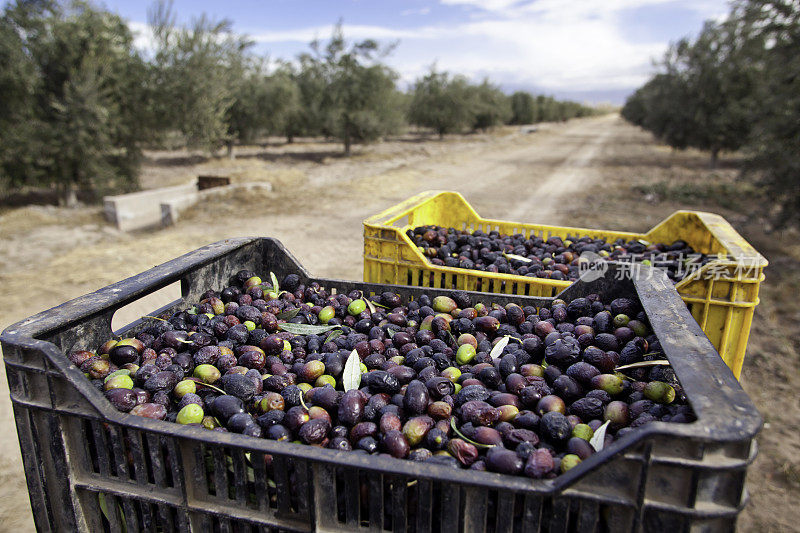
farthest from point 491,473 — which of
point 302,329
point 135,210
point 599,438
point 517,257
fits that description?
point 135,210

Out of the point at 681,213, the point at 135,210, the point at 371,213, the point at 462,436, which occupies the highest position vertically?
the point at 681,213

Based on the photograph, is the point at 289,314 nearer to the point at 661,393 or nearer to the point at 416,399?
the point at 416,399

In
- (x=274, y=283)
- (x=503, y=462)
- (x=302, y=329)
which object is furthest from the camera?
(x=274, y=283)

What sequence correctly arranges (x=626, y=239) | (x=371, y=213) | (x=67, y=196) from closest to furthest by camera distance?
(x=626, y=239), (x=371, y=213), (x=67, y=196)

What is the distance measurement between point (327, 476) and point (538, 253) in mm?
3296

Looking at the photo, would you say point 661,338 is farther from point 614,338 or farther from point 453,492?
Result: point 453,492

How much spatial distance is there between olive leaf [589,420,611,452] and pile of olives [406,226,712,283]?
1.98 meters

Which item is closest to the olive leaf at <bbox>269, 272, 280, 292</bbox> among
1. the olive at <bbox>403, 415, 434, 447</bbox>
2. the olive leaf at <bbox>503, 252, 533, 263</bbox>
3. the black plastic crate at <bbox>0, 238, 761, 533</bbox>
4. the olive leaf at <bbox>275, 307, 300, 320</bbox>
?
the olive leaf at <bbox>275, 307, 300, 320</bbox>

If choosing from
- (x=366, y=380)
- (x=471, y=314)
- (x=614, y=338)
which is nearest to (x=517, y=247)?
(x=471, y=314)

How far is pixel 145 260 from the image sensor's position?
8.71m

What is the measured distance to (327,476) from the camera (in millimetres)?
1549

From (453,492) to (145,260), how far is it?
846cm

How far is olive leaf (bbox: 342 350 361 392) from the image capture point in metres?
2.26

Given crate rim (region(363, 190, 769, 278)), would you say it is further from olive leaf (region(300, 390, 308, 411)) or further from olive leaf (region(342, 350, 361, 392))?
olive leaf (region(300, 390, 308, 411))
